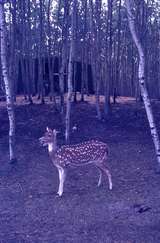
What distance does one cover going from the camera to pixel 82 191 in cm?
1148

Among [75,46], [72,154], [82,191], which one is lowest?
[82,191]

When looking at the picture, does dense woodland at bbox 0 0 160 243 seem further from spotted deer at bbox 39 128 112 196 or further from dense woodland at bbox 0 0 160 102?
dense woodland at bbox 0 0 160 102

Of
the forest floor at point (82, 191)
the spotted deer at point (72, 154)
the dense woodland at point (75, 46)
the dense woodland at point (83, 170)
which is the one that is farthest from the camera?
the dense woodland at point (75, 46)

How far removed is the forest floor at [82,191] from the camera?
29.8 ft

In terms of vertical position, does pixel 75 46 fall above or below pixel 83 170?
above

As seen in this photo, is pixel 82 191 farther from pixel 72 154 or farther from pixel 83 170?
pixel 83 170

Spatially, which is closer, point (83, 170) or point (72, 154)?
point (72, 154)

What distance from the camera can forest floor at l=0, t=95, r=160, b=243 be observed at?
908 cm

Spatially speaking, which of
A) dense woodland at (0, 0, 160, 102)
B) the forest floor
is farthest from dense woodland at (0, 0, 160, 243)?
dense woodland at (0, 0, 160, 102)

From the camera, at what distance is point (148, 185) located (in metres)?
11.8

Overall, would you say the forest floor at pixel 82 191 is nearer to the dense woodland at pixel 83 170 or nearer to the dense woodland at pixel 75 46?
the dense woodland at pixel 83 170

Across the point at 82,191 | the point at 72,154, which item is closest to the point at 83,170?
the point at 82,191

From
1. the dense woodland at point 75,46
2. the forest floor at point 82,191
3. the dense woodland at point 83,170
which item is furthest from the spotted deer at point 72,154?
the dense woodland at point 75,46

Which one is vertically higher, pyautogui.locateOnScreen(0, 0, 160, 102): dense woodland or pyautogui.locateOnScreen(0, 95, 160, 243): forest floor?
pyautogui.locateOnScreen(0, 0, 160, 102): dense woodland
